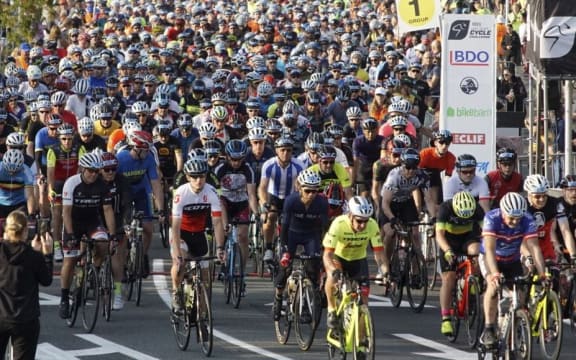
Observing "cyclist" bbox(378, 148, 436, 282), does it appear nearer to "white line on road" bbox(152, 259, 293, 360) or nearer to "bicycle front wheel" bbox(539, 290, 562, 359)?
"white line on road" bbox(152, 259, 293, 360)

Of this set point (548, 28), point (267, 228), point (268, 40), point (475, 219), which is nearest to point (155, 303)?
point (267, 228)

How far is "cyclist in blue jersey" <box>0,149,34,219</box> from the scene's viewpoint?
21.3m

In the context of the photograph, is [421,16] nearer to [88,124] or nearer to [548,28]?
[548,28]

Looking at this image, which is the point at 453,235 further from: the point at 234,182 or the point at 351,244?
the point at 234,182

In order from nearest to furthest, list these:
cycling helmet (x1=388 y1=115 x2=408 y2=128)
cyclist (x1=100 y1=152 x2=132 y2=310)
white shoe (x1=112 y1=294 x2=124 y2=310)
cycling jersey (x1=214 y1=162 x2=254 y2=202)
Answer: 1. cyclist (x1=100 y1=152 x2=132 y2=310)
2. white shoe (x1=112 y1=294 x2=124 y2=310)
3. cycling jersey (x1=214 y1=162 x2=254 y2=202)
4. cycling helmet (x1=388 y1=115 x2=408 y2=128)

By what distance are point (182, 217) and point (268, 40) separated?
70.4 ft

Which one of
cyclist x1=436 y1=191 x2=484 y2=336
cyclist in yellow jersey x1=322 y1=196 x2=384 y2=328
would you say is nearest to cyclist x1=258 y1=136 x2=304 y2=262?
cyclist x1=436 y1=191 x2=484 y2=336

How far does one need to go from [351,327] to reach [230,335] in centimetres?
286

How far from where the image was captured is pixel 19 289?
1452 centimetres

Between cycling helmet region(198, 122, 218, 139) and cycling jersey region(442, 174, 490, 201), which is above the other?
cycling helmet region(198, 122, 218, 139)

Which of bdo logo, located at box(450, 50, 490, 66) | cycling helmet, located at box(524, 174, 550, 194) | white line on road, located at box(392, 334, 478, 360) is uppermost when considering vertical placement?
bdo logo, located at box(450, 50, 490, 66)

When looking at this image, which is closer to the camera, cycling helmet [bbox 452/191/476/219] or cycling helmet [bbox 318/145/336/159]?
cycling helmet [bbox 452/191/476/219]

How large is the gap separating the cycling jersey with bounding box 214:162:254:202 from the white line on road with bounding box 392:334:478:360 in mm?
3775

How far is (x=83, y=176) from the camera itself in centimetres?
2008
